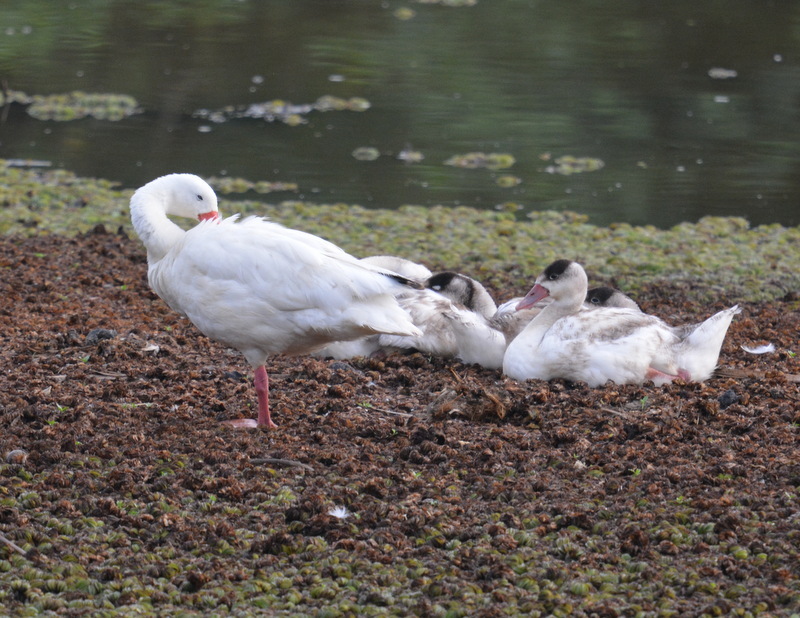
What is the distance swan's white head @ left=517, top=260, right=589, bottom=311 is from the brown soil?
63cm

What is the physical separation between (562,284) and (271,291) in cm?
216

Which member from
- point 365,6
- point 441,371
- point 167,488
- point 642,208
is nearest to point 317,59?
point 365,6

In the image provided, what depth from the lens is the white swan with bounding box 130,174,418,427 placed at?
5.23 meters

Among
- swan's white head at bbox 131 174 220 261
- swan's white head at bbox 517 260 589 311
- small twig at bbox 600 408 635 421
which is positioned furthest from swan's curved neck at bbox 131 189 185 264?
small twig at bbox 600 408 635 421

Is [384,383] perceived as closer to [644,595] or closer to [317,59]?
[644,595]

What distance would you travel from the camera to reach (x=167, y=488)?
14.8 feet

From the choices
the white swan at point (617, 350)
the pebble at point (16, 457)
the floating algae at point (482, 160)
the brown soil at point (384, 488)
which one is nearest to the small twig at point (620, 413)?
the brown soil at point (384, 488)

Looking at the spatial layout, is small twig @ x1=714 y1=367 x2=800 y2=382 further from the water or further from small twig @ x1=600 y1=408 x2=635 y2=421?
the water

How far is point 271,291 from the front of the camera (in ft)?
17.1

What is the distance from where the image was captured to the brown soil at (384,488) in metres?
3.81

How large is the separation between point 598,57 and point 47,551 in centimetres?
1595

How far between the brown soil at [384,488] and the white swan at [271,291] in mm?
429

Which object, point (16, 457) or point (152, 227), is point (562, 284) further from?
point (16, 457)

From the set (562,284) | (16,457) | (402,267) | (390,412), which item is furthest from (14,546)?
(402,267)
